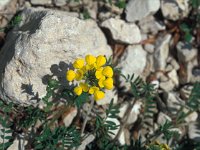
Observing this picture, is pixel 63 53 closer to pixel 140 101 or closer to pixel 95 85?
pixel 95 85

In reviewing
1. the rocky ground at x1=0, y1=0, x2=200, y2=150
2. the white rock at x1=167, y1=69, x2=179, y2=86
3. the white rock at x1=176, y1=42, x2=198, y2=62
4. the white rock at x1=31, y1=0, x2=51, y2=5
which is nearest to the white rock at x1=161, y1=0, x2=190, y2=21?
the rocky ground at x1=0, y1=0, x2=200, y2=150

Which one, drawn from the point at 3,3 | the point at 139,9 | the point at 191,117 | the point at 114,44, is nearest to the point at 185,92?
the point at 191,117

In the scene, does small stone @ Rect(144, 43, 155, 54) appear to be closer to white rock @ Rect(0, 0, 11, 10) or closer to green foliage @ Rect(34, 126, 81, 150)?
green foliage @ Rect(34, 126, 81, 150)

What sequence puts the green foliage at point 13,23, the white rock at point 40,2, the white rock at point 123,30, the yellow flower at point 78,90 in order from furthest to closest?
the white rock at point 123,30
the white rock at point 40,2
the green foliage at point 13,23
the yellow flower at point 78,90

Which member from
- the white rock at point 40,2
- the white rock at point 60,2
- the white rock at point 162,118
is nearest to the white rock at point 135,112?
the white rock at point 162,118

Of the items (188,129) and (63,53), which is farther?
(188,129)

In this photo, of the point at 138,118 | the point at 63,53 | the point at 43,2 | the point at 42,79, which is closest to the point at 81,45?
the point at 63,53

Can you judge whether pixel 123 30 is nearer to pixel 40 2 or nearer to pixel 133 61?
pixel 133 61

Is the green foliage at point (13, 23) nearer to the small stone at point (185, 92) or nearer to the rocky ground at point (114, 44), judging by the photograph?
the rocky ground at point (114, 44)
